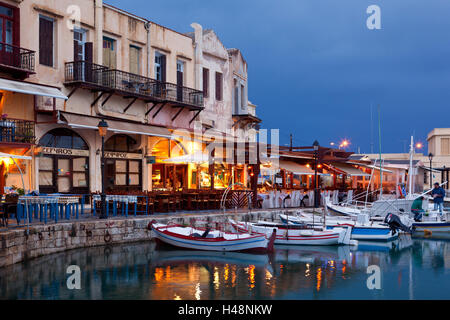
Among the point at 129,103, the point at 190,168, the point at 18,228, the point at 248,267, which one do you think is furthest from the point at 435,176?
the point at 18,228

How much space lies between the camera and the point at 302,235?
22031 millimetres

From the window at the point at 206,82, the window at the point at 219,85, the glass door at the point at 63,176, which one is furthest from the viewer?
the window at the point at 219,85

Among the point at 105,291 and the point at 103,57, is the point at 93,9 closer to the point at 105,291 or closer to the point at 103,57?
the point at 103,57

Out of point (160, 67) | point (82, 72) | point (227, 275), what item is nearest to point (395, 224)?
point (227, 275)

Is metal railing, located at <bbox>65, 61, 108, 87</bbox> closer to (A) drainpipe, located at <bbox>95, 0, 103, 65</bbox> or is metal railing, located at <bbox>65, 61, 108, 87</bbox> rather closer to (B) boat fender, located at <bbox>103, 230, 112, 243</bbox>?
(A) drainpipe, located at <bbox>95, 0, 103, 65</bbox>

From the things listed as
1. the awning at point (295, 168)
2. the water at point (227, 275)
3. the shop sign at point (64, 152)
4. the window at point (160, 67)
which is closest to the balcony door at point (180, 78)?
the window at point (160, 67)

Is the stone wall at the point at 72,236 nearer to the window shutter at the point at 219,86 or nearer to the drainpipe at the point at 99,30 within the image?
the drainpipe at the point at 99,30

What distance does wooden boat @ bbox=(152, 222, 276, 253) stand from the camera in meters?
19.2

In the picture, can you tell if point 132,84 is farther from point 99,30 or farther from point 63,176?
point 63,176

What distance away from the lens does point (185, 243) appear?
1975 cm

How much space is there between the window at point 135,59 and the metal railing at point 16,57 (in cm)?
710

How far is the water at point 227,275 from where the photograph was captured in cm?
1313

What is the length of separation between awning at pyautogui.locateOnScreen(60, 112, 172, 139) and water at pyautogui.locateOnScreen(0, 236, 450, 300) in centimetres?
606

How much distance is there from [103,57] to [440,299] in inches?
768
